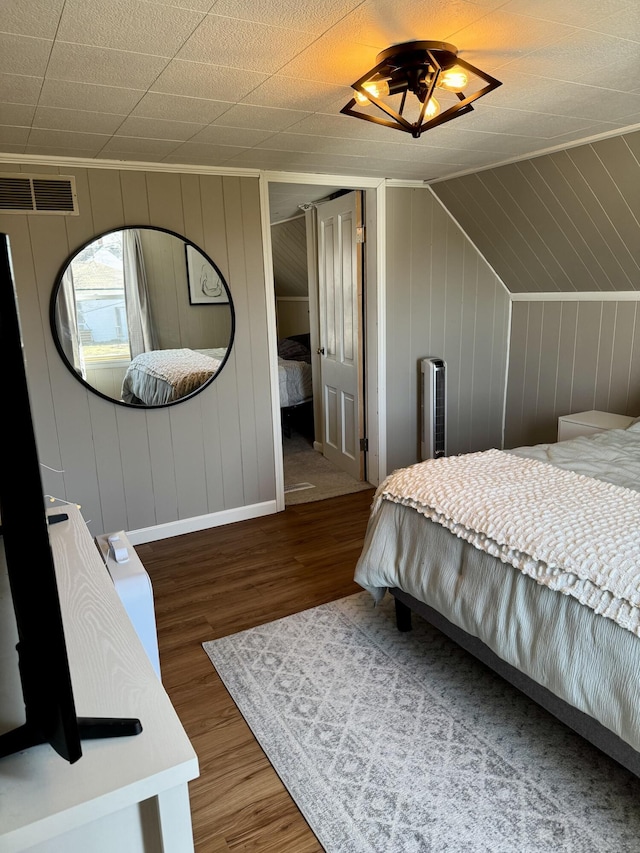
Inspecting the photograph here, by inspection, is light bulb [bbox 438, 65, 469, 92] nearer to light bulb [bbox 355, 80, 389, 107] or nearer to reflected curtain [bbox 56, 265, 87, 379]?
light bulb [bbox 355, 80, 389, 107]

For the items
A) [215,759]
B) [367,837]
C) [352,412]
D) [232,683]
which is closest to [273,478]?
[352,412]

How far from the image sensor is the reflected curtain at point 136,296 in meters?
3.24

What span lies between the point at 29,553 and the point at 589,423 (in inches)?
136

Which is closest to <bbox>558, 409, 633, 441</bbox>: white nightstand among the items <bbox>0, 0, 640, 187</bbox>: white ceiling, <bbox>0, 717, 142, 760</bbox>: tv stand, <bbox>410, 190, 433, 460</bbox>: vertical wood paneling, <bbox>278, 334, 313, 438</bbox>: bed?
<bbox>410, 190, 433, 460</bbox>: vertical wood paneling

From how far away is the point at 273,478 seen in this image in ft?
12.9

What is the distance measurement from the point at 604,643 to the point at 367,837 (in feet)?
2.72

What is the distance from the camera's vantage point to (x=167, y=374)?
3.46m

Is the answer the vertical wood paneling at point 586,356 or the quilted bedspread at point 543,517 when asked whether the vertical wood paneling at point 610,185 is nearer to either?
the vertical wood paneling at point 586,356

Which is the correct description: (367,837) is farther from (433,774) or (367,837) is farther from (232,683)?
(232,683)

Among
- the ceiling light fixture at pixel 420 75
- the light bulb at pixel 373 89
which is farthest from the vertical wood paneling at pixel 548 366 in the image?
the light bulb at pixel 373 89

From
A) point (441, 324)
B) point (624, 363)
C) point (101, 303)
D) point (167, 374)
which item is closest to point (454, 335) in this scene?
point (441, 324)

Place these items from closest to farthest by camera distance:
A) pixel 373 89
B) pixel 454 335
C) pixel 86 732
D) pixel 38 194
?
pixel 86 732 < pixel 373 89 < pixel 38 194 < pixel 454 335

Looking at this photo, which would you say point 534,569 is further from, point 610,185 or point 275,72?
point 610,185

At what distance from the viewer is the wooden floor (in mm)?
1674
